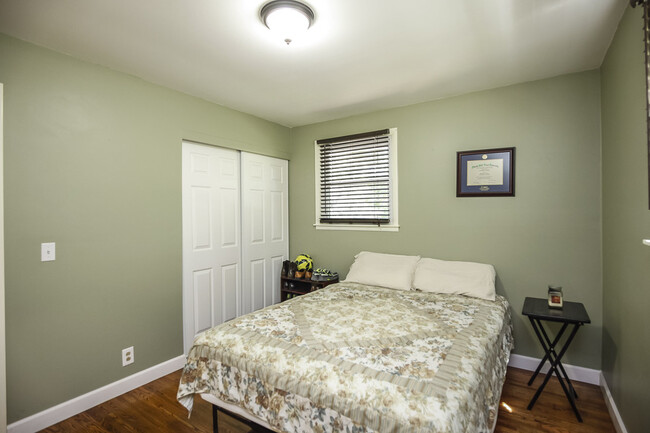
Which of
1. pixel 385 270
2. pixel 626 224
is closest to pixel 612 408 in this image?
pixel 626 224

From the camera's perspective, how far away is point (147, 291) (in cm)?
269

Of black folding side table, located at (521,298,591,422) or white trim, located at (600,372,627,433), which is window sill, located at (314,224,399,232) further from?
white trim, located at (600,372,627,433)

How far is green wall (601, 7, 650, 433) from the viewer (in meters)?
1.60

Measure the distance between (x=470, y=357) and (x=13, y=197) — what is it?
9.07 ft

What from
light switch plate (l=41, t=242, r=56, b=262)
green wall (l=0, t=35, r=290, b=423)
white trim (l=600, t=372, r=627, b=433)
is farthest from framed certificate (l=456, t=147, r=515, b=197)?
light switch plate (l=41, t=242, r=56, b=262)

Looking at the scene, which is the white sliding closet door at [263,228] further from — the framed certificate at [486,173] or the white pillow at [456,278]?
the framed certificate at [486,173]

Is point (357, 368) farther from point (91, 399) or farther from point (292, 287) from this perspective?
point (292, 287)

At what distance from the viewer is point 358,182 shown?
3.66 meters

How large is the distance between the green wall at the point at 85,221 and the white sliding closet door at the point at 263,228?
787 millimetres

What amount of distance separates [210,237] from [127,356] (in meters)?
1.19

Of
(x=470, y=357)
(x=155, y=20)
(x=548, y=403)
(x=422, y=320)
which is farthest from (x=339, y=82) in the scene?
(x=548, y=403)

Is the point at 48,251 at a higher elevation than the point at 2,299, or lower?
higher

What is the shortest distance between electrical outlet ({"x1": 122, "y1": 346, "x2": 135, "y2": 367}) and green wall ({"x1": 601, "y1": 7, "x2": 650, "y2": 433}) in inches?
126

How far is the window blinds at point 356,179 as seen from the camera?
3.50 m
